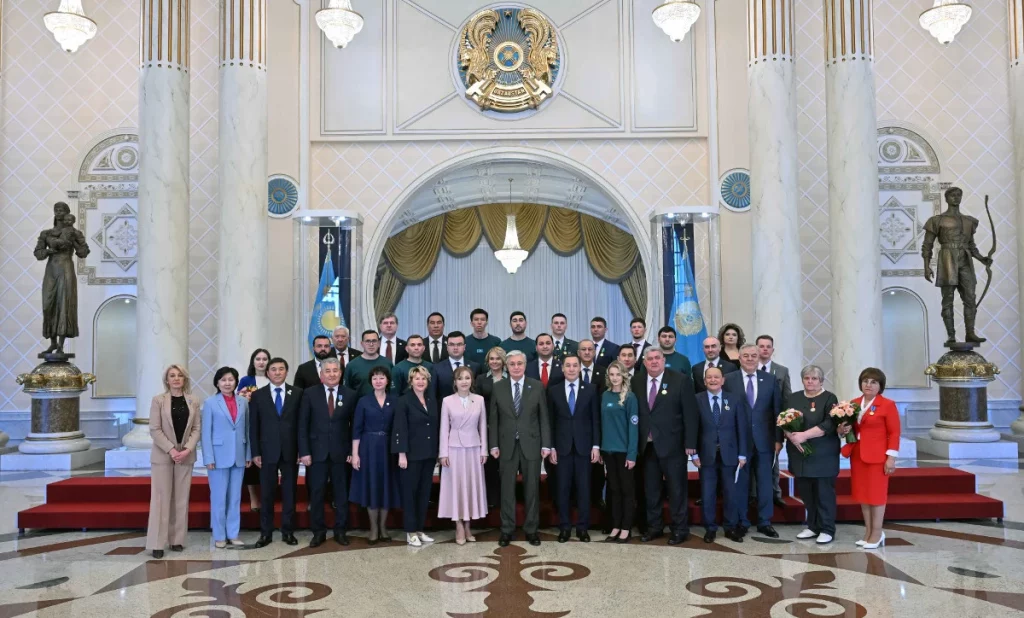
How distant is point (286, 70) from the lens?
11039 mm

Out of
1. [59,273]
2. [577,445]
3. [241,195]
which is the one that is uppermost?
[241,195]

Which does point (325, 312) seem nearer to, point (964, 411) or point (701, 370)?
point (701, 370)

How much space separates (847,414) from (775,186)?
4173mm

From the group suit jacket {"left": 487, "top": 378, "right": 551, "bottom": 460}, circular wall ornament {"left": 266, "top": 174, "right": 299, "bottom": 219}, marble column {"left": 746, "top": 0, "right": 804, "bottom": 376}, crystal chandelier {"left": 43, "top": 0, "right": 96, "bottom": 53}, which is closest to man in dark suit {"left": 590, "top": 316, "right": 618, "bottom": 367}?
suit jacket {"left": 487, "top": 378, "right": 551, "bottom": 460}

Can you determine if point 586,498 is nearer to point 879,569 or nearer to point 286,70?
point 879,569

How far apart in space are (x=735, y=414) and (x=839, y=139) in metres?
4.58

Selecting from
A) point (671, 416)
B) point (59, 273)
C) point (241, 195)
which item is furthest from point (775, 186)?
point (59, 273)

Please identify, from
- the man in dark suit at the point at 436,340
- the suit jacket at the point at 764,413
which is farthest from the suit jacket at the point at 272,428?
the suit jacket at the point at 764,413

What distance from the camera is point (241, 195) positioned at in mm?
9297

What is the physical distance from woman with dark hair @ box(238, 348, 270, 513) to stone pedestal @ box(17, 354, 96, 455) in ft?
12.7

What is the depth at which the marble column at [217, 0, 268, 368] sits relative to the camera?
9273 millimetres

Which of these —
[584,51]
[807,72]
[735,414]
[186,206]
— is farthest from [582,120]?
[735,414]

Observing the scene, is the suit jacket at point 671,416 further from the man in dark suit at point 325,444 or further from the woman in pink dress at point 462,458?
the man in dark suit at point 325,444

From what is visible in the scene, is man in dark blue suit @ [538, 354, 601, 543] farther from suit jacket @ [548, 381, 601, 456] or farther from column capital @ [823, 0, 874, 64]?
column capital @ [823, 0, 874, 64]
